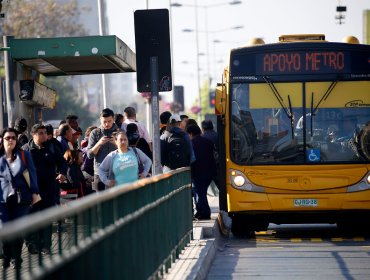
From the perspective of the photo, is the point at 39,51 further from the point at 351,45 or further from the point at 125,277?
the point at 125,277

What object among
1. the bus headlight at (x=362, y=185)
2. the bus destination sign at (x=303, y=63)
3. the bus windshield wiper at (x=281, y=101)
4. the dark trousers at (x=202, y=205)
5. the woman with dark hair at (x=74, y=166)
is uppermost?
the bus destination sign at (x=303, y=63)

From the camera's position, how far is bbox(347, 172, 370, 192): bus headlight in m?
17.7

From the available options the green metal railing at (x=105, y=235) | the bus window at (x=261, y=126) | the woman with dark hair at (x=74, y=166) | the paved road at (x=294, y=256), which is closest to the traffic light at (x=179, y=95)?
the paved road at (x=294, y=256)

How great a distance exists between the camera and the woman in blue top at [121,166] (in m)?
14.4

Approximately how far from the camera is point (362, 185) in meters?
17.8

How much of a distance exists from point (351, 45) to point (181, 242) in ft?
17.6

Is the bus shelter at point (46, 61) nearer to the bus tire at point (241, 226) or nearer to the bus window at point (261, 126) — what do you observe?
the bus window at point (261, 126)

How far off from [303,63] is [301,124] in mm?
951

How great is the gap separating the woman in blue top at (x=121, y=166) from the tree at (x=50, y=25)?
4638cm

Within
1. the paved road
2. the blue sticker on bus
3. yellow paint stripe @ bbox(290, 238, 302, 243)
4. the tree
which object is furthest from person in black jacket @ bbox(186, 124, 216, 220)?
the tree

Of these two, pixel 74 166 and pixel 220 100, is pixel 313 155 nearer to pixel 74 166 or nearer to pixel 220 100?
pixel 220 100

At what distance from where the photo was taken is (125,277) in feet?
27.3

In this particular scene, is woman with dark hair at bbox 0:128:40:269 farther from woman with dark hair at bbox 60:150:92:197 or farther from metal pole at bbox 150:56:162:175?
woman with dark hair at bbox 60:150:92:197

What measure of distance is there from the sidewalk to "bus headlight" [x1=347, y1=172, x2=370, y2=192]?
2.07 m
